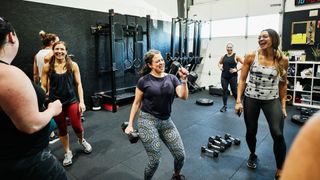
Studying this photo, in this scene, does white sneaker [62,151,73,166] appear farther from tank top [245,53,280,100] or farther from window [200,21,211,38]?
window [200,21,211,38]

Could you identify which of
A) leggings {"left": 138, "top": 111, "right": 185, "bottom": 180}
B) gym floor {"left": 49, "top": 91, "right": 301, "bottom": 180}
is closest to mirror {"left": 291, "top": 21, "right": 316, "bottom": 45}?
gym floor {"left": 49, "top": 91, "right": 301, "bottom": 180}

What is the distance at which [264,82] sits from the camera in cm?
233

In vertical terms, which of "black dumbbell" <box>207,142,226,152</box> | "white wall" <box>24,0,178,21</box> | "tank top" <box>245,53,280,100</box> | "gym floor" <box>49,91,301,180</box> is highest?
"white wall" <box>24,0,178,21</box>

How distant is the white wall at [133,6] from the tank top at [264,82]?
411 centimetres

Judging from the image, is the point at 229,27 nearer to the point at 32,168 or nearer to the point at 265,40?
the point at 265,40

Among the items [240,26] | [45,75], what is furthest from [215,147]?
[240,26]

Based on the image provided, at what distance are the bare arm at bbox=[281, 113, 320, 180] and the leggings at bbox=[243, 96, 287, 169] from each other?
195 centimetres

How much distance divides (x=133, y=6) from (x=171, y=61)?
1965 millimetres

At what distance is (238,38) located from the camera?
701 cm

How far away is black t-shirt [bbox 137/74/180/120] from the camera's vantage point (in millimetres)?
2086

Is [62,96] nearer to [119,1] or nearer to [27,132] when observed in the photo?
[27,132]

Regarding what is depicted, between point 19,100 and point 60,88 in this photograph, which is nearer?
point 19,100

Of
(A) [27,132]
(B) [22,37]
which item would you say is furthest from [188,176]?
(B) [22,37]

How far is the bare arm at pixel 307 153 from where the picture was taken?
430 mm
